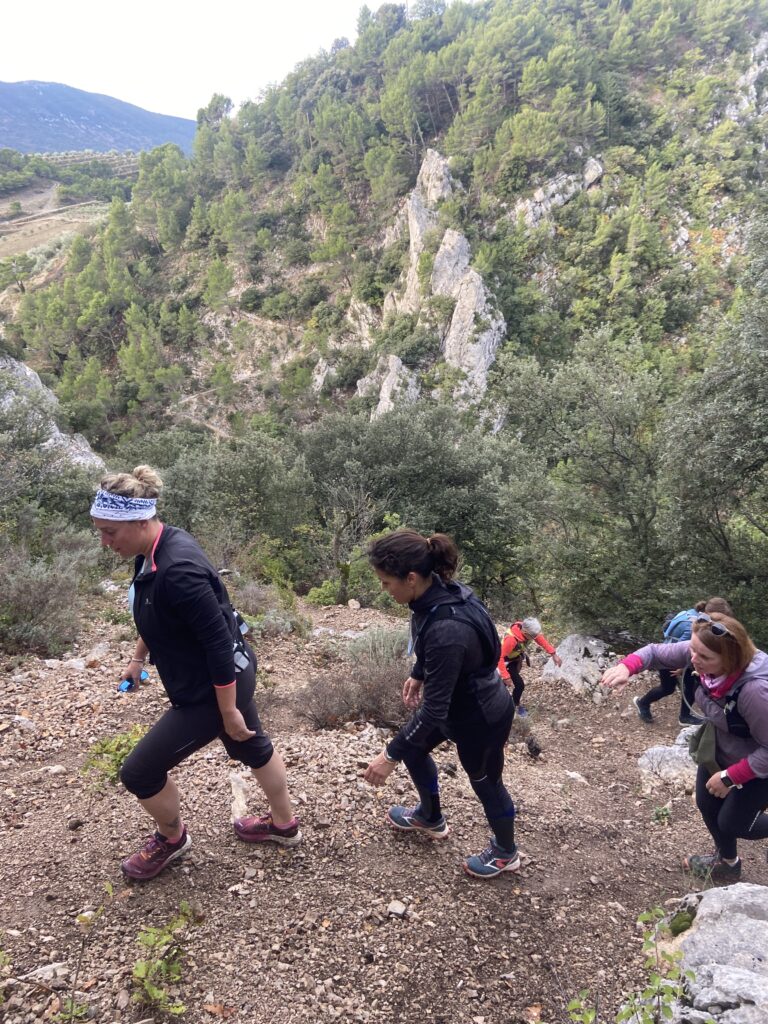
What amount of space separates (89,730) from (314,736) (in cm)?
177

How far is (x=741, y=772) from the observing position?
2242mm

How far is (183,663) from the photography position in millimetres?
2059

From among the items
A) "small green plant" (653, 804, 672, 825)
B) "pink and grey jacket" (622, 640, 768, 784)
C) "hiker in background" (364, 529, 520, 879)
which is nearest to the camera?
"hiker in background" (364, 529, 520, 879)

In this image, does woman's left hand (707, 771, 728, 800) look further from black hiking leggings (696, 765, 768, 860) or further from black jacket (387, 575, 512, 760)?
black jacket (387, 575, 512, 760)

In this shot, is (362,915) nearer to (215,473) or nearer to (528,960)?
(528,960)

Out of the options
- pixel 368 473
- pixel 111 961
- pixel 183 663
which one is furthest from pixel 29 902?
pixel 368 473

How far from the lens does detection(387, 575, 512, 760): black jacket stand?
2.02 meters

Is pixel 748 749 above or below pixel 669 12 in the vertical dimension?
below

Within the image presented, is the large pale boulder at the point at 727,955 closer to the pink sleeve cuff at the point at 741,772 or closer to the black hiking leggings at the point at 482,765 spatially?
the pink sleeve cuff at the point at 741,772

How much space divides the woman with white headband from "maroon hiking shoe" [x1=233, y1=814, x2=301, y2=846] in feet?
1.70

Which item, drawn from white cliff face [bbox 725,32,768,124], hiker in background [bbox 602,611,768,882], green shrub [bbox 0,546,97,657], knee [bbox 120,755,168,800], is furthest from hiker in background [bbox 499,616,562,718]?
white cliff face [bbox 725,32,768,124]

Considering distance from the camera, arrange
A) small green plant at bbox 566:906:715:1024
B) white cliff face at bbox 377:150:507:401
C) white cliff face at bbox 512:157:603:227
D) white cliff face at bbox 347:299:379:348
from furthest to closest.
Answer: white cliff face at bbox 347:299:379:348 → white cliff face at bbox 512:157:603:227 → white cliff face at bbox 377:150:507:401 → small green plant at bbox 566:906:715:1024

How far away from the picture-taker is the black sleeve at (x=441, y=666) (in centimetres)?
201

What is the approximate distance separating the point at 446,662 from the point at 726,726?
1390 mm
